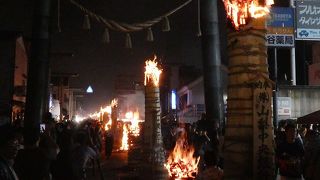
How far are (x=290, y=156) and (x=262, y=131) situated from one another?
63.8 inches

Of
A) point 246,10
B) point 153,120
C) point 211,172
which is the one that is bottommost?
point 211,172

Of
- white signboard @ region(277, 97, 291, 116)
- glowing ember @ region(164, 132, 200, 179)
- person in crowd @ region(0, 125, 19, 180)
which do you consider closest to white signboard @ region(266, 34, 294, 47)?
white signboard @ region(277, 97, 291, 116)

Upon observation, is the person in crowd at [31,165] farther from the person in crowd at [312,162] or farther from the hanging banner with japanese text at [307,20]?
the hanging banner with japanese text at [307,20]

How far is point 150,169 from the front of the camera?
45.3ft

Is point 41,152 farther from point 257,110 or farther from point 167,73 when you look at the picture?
point 167,73

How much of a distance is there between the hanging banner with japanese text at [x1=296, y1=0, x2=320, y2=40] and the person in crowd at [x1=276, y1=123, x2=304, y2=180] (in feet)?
55.4

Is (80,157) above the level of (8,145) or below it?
below

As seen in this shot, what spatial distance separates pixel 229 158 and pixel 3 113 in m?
23.1

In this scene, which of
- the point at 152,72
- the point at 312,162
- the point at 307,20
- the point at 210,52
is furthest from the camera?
the point at 307,20

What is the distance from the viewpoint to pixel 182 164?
45.6 ft

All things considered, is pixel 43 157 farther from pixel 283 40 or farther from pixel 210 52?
pixel 283 40

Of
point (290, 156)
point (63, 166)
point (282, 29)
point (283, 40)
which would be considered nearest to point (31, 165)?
point (63, 166)

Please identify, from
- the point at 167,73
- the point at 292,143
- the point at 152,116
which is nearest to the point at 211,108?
the point at 152,116

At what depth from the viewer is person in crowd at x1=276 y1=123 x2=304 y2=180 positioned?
25.9 feet
